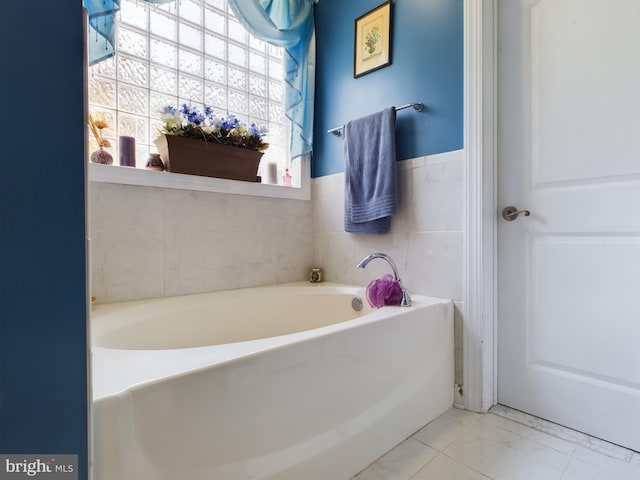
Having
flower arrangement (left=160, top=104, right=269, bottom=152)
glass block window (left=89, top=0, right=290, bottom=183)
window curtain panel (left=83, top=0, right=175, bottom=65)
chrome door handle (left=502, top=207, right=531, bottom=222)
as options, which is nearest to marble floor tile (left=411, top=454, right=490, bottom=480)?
chrome door handle (left=502, top=207, right=531, bottom=222)

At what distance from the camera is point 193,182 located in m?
1.61

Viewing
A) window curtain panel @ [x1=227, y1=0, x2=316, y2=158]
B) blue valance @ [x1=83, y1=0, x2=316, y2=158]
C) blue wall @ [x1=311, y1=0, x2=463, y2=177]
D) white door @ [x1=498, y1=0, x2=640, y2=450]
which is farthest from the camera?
window curtain panel @ [x1=227, y1=0, x2=316, y2=158]

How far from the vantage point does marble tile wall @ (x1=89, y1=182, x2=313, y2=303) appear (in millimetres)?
1400

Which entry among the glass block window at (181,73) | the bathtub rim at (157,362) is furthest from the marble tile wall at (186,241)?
the bathtub rim at (157,362)

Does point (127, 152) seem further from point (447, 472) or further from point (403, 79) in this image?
point (447, 472)

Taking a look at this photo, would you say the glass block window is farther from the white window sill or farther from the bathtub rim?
the bathtub rim

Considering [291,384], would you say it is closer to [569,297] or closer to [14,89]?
[14,89]

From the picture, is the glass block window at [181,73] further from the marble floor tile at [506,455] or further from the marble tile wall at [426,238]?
the marble floor tile at [506,455]

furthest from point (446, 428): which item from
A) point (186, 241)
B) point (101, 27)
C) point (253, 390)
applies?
point (101, 27)

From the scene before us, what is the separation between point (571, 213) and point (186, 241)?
1.68 m

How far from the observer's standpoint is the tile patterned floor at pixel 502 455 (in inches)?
40.3

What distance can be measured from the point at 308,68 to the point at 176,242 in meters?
1.35

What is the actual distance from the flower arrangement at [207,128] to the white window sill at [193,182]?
20 cm

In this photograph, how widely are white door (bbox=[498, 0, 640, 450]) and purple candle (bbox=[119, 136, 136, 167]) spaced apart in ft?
5.49
